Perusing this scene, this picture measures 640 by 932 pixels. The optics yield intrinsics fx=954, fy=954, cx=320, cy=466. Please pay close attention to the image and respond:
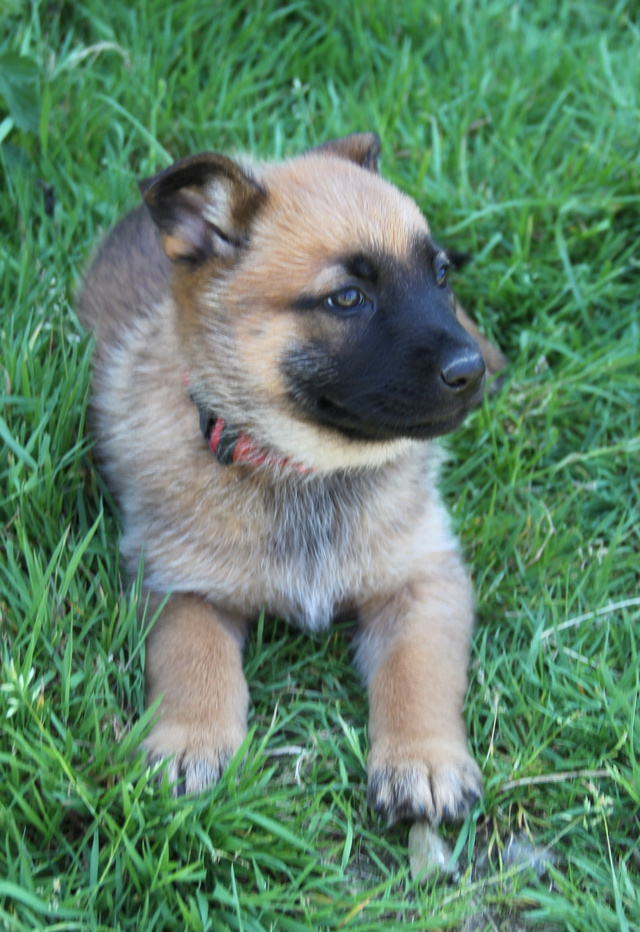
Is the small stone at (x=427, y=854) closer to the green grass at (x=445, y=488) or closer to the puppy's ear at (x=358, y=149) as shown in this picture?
the green grass at (x=445, y=488)

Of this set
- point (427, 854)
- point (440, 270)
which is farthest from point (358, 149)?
point (427, 854)

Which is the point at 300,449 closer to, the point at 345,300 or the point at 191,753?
the point at 345,300

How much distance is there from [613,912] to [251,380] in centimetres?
167

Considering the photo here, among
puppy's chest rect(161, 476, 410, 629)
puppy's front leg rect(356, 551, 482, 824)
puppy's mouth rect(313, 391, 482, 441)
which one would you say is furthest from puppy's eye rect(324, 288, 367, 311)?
puppy's front leg rect(356, 551, 482, 824)

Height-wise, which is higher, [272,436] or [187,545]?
[272,436]

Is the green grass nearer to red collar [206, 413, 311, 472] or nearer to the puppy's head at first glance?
red collar [206, 413, 311, 472]

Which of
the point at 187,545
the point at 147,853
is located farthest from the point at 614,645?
the point at 147,853

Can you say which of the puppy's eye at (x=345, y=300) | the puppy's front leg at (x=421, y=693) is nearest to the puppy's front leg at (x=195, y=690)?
the puppy's front leg at (x=421, y=693)

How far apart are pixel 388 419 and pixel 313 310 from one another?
36cm

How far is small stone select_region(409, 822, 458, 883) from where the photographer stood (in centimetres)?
244

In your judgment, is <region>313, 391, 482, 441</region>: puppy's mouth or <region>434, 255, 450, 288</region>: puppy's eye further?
<region>434, 255, 450, 288</region>: puppy's eye

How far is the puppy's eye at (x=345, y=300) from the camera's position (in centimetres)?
262

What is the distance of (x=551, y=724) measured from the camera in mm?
2762

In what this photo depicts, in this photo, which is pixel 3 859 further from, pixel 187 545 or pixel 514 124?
pixel 514 124
